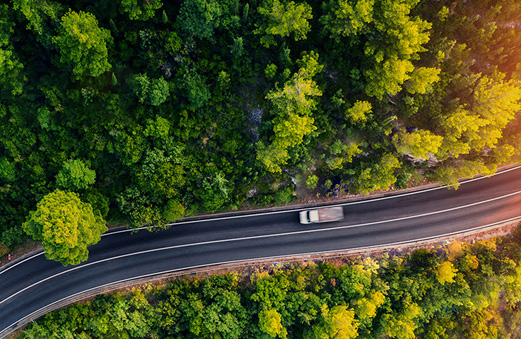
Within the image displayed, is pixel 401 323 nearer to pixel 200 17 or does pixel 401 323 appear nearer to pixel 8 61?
pixel 200 17

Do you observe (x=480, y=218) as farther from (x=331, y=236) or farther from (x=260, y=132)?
(x=260, y=132)

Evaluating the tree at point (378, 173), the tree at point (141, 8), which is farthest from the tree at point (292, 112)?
the tree at point (141, 8)

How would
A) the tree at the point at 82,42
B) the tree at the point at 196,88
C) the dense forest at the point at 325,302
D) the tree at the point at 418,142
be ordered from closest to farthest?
the tree at the point at 82,42, the tree at the point at 418,142, the tree at the point at 196,88, the dense forest at the point at 325,302

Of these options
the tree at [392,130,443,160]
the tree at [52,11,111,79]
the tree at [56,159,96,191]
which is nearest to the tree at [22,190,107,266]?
the tree at [56,159,96,191]

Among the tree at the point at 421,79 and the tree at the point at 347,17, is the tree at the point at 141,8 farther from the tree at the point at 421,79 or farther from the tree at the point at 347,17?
the tree at the point at 421,79

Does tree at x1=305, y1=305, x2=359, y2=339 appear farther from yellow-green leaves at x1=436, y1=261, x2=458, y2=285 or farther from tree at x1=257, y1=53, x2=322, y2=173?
tree at x1=257, y1=53, x2=322, y2=173

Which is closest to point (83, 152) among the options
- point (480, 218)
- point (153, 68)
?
point (153, 68)

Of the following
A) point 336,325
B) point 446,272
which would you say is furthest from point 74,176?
point 446,272
